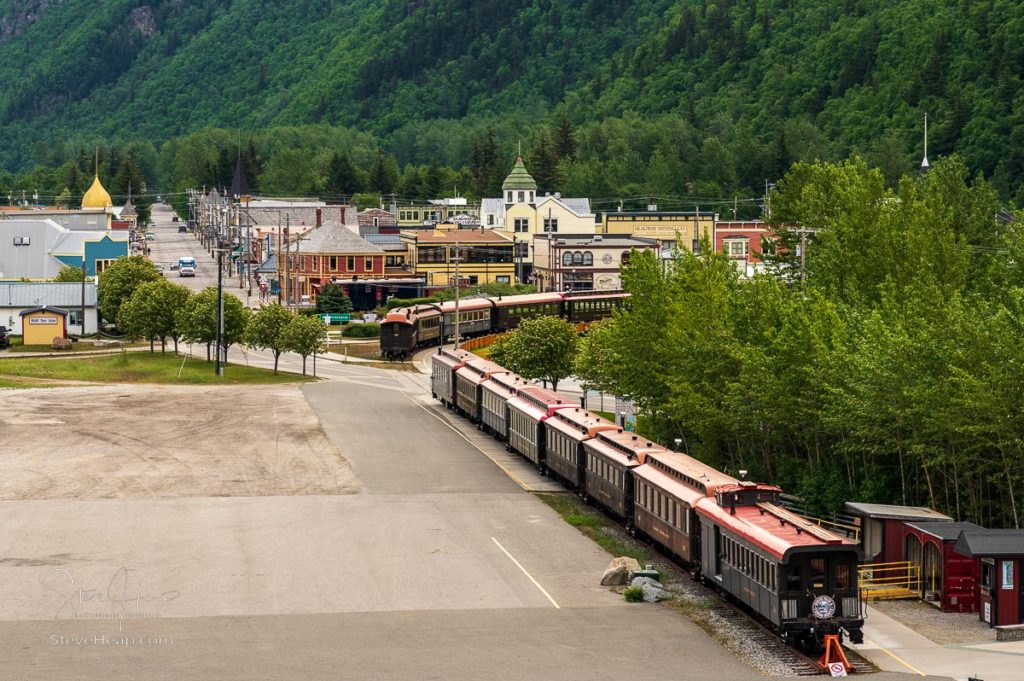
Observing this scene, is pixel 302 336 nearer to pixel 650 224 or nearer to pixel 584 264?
pixel 584 264

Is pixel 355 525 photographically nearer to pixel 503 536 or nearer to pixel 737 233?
pixel 503 536

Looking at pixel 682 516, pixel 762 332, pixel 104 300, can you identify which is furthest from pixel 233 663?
pixel 104 300

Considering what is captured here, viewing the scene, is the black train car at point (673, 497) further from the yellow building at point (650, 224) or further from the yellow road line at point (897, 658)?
the yellow building at point (650, 224)

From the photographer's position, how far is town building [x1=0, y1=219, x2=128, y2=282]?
153 meters

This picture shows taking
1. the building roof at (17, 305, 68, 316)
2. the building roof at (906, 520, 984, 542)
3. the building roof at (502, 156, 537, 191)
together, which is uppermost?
the building roof at (502, 156, 537, 191)

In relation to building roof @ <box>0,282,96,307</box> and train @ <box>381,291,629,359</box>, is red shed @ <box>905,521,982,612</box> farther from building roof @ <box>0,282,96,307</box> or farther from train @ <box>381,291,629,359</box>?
building roof @ <box>0,282,96,307</box>

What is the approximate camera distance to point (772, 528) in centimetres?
4253

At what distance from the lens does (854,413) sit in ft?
169

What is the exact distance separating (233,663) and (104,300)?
8895 cm

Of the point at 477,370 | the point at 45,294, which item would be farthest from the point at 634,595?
the point at 45,294

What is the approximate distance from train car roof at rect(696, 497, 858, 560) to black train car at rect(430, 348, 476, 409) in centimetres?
4107

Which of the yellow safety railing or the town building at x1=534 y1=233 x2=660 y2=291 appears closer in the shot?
the yellow safety railing

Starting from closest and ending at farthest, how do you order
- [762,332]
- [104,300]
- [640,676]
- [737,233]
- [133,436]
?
1. [640,676]
2. [762,332]
3. [133,436]
4. [104,300]
5. [737,233]

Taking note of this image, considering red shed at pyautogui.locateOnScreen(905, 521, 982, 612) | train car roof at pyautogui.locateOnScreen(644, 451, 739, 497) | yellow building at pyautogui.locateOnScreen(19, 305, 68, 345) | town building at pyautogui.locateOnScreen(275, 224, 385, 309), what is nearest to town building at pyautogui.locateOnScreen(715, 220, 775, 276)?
town building at pyautogui.locateOnScreen(275, 224, 385, 309)
